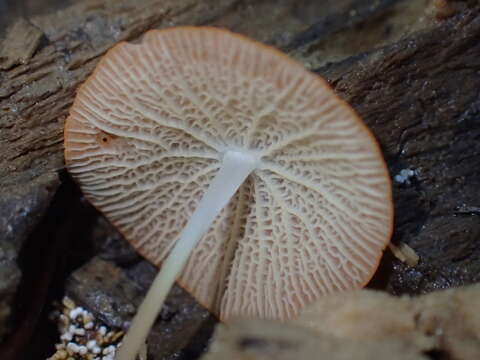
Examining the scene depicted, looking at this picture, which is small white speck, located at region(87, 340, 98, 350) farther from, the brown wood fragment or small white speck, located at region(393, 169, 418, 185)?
small white speck, located at region(393, 169, 418, 185)

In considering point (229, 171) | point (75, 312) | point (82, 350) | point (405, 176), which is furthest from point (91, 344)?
point (405, 176)

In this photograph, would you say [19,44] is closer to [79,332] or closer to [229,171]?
[229,171]

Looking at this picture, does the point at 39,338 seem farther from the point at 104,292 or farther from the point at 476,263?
the point at 476,263

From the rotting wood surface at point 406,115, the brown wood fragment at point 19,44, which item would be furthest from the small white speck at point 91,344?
the brown wood fragment at point 19,44

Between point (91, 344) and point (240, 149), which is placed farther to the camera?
point (91, 344)

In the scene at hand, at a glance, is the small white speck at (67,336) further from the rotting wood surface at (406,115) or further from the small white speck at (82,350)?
the rotting wood surface at (406,115)

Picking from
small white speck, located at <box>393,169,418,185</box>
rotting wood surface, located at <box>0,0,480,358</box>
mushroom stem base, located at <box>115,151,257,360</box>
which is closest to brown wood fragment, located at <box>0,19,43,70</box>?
rotting wood surface, located at <box>0,0,480,358</box>

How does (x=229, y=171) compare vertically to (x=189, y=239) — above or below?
above

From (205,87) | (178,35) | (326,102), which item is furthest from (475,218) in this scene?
(178,35)
